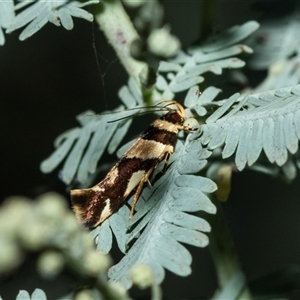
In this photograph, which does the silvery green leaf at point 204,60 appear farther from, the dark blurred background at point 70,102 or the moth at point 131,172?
the dark blurred background at point 70,102

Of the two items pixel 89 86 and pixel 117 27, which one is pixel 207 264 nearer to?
pixel 89 86

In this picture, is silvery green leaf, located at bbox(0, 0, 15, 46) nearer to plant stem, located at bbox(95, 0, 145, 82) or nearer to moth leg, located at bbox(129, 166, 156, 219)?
plant stem, located at bbox(95, 0, 145, 82)

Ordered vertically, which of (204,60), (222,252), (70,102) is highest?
(204,60)

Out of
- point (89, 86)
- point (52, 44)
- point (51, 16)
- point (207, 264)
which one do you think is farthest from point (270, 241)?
point (51, 16)

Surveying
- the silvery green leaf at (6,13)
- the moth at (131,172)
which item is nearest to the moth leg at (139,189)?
the moth at (131,172)

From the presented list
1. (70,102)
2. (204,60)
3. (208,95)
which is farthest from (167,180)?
(70,102)

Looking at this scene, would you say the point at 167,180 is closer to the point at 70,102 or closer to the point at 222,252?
the point at 222,252
